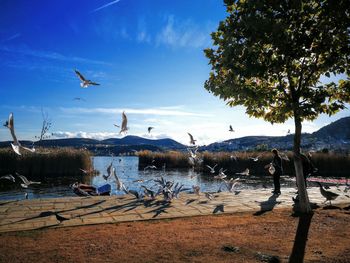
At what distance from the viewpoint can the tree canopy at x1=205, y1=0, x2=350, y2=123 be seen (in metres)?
9.18

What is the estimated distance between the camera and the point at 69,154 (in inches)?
1336

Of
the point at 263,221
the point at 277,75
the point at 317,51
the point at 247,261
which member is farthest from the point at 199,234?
the point at 317,51

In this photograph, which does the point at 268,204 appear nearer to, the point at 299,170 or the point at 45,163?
the point at 299,170

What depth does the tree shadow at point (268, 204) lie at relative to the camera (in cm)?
1114

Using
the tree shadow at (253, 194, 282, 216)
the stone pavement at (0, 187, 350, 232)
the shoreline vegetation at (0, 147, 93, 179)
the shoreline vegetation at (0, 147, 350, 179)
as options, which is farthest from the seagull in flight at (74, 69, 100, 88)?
Answer: the shoreline vegetation at (0, 147, 93, 179)

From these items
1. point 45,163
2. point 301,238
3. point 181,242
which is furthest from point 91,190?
point 45,163

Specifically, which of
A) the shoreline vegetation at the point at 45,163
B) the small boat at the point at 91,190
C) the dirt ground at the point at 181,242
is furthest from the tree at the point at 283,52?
the shoreline vegetation at the point at 45,163

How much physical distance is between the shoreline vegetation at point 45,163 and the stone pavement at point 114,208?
846 inches

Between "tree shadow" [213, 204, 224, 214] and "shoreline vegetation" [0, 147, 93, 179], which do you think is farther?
"shoreline vegetation" [0, 147, 93, 179]

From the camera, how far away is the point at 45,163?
32438 mm

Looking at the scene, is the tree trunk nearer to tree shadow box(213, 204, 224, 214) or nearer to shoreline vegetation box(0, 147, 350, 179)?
tree shadow box(213, 204, 224, 214)

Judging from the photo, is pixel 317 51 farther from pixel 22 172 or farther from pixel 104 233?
pixel 22 172

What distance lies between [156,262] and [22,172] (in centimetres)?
2983

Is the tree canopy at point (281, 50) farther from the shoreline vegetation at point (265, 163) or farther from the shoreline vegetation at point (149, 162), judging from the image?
the shoreline vegetation at point (265, 163)
